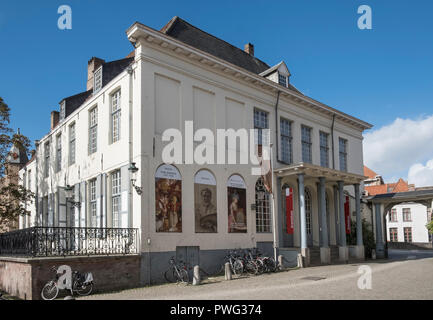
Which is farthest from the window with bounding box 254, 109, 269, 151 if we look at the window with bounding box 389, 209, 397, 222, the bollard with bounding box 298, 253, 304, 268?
the window with bounding box 389, 209, 397, 222

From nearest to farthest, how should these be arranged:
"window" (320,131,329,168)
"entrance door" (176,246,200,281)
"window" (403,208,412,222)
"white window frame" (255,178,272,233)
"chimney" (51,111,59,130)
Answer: "entrance door" (176,246,200,281) → "white window frame" (255,178,272,233) → "window" (320,131,329,168) → "chimney" (51,111,59,130) → "window" (403,208,412,222)

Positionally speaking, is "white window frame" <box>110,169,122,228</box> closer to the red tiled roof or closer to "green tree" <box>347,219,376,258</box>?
"green tree" <box>347,219,376,258</box>

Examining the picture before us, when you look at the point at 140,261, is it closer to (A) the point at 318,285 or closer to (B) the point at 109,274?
(B) the point at 109,274

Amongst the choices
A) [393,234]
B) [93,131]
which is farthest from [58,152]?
[393,234]

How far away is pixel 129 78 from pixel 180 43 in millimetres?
2466

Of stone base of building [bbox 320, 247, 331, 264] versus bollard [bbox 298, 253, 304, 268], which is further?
stone base of building [bbox 320, 247, 331, 264]

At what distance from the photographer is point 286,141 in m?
22.4

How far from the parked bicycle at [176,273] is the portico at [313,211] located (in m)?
6.72

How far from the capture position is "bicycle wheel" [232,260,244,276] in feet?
52.9

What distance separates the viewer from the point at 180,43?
642 inches

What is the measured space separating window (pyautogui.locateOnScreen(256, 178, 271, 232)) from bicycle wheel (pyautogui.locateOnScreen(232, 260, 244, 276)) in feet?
11.2

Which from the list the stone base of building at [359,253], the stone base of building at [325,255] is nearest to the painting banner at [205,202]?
the stone base of building at [325,255]

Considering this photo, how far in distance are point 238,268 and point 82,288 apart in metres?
6.32
